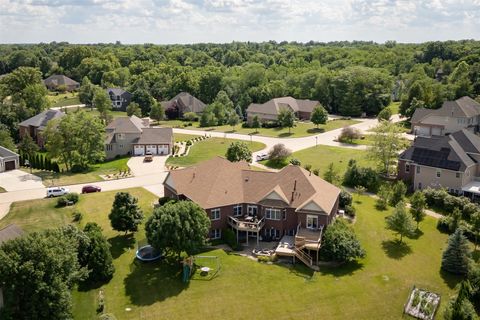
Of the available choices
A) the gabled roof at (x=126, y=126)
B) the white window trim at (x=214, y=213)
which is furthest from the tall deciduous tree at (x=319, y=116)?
the white window trim at (x=214, y=213)

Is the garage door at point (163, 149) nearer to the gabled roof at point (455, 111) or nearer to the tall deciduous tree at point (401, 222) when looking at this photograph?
the tall deciduous tree at point (401, 222)

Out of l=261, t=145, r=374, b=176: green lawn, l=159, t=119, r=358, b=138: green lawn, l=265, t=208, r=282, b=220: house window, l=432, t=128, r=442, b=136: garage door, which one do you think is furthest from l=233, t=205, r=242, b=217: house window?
l=432, t=128, r=442, b=136: garage door

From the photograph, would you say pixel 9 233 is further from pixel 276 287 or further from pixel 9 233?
pixel 276 287

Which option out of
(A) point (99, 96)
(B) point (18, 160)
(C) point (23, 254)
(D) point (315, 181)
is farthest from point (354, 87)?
(C) point (23, 254)

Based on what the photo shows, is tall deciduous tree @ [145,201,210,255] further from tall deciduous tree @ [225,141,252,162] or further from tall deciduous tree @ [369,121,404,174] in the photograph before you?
tall deciduous tree @ [369,121,404,174]

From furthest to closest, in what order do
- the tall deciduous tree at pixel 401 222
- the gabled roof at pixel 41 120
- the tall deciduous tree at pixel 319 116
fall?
the tall deciduous tree at pixel 319 116
the gabled roof at pixel 41 120
the tall deciduous tree at pixel 401 222
